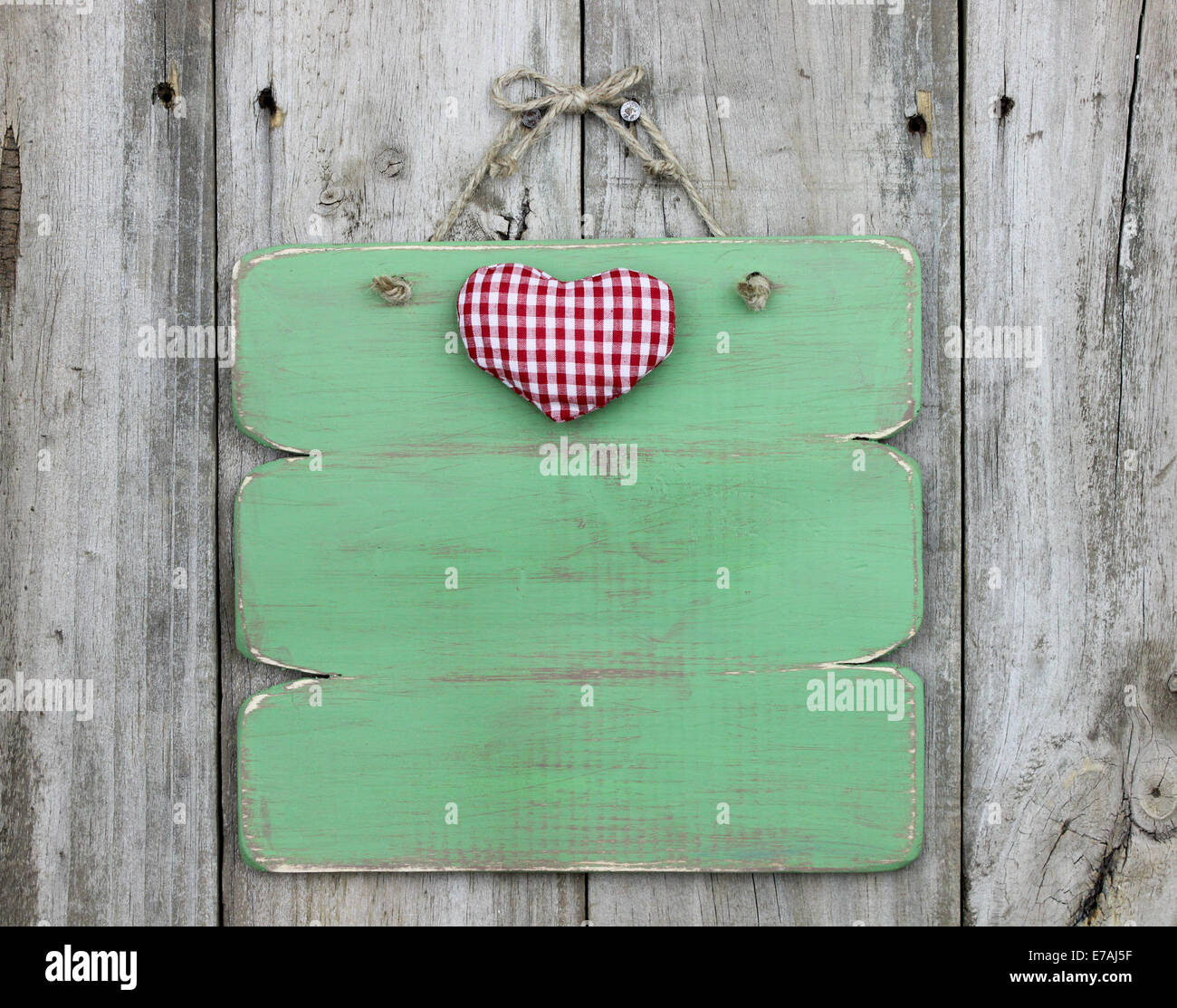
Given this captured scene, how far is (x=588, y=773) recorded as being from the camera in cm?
92

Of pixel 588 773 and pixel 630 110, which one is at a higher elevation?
pixel 630 110

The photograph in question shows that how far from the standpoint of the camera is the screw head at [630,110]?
0.92 m

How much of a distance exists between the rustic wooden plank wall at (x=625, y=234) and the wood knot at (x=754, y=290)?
10 cm

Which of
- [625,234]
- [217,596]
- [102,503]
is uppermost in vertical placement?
[625,234]

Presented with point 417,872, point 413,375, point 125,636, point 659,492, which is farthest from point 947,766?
point 125,636

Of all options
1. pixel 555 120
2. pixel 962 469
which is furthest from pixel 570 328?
pixel 962 469

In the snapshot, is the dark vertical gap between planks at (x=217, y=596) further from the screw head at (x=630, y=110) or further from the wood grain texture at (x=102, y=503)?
the screw head at (x=630, y=110)

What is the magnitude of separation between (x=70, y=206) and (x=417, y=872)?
A: 2.94 feet

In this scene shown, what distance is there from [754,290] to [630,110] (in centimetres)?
26

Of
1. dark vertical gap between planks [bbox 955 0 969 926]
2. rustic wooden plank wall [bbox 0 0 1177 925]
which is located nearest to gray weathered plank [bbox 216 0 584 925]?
rustic wooden plank wall [bbox 0 0 1177 925]

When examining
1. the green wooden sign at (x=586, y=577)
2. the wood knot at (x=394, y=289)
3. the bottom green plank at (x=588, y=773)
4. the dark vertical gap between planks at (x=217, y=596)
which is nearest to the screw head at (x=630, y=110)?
the green wooden sign at (x=586, y=577)

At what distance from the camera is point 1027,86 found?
0.94 m

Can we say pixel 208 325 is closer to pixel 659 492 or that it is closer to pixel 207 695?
pixel 207 695

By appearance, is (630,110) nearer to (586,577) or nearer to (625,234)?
(625,234)
